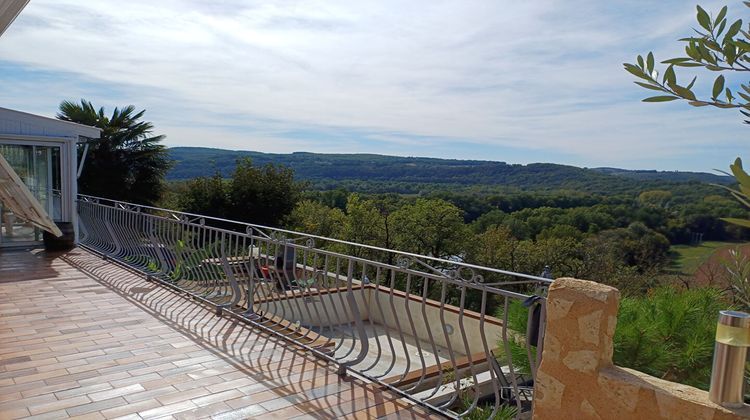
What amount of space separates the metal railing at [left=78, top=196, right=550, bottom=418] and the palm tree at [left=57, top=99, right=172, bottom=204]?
9.17 meters

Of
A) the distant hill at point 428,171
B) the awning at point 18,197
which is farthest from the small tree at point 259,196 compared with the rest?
the awning at point 18,197

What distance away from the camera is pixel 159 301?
602cm

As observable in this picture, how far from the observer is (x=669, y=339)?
4.12m

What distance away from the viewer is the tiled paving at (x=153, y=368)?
10.9 feet

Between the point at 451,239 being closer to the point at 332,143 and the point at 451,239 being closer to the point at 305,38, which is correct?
the point at 305,38

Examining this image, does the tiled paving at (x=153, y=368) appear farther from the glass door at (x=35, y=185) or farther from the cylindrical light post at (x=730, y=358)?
the glass door at (x=35, y=185)

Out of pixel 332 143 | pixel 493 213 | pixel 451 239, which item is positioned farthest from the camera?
pixel 332 143

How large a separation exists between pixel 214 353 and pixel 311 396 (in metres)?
1.22

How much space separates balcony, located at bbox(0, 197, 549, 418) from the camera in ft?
10.9

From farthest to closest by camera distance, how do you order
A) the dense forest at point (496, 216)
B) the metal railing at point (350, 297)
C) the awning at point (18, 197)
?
1. the dense forest at point (496, 216)
2. the awning at point (18, 197)
3. the metal railing at point (350, 297)

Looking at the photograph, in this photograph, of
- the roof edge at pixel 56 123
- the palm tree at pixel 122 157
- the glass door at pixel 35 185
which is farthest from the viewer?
the palm tree at pixel 122 157

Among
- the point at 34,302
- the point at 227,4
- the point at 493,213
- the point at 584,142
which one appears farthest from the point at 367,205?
the point at 34,302

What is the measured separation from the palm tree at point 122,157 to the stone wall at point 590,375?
18.3 meters

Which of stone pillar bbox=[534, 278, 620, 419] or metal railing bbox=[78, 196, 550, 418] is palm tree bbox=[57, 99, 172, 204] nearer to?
metal railing bbox=[78, 196, 550, 418]
